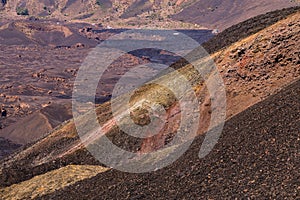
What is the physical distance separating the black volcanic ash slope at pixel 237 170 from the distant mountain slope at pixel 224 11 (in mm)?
132933

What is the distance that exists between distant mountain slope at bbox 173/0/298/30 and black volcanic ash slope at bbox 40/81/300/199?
436 ft

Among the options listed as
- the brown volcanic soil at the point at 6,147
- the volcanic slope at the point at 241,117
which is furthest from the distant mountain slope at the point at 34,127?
the volcanic slope at the point at 241,117

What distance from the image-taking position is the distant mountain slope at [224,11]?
148m

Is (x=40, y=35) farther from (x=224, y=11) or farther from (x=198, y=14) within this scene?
(x=224, y=11)

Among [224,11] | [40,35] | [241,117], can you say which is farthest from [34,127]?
[224,11]

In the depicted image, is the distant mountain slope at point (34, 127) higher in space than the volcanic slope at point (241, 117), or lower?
lower

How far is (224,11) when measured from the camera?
165 metres

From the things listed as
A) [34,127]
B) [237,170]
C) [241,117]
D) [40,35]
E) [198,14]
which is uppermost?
[237,170]

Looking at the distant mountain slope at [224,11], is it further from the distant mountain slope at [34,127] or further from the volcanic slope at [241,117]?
the volcanic slope at [241,117]

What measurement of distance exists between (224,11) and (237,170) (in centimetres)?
15735

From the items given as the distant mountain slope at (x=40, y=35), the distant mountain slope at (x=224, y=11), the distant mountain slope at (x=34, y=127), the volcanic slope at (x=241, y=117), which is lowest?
the distant mountain slope at (x=224, y=11)

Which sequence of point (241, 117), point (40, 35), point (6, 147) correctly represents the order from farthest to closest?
point (40, 35)
point (6, 147)
point (241, 117)

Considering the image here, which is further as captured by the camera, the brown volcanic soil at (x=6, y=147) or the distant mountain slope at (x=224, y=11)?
the distant mountain slope at (x=224, y=11)

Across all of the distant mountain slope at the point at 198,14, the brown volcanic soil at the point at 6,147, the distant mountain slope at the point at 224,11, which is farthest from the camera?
the distant mountain slope at the point at 198,14
